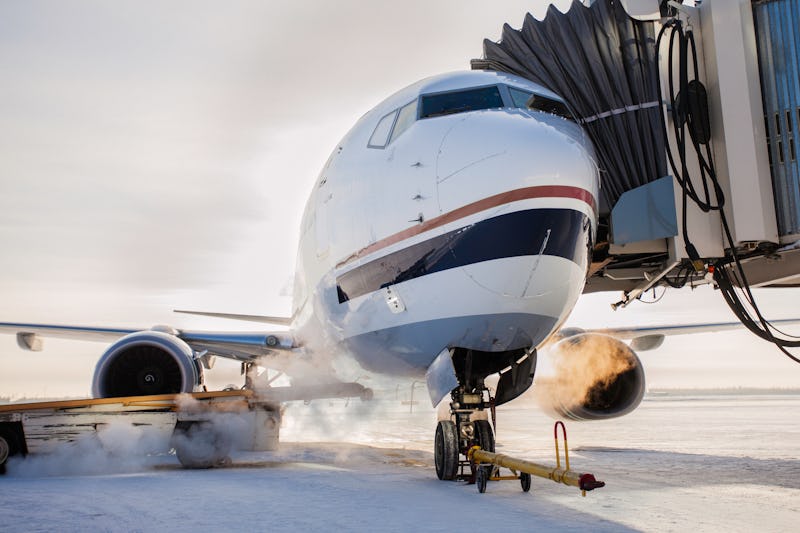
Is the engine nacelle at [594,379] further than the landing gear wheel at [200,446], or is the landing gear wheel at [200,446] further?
Result: the engine nacelle at [594,379]

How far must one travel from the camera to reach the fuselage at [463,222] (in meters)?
5.84

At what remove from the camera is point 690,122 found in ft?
24.8

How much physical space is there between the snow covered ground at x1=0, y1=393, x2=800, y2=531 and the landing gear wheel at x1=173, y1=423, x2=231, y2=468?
267 mm

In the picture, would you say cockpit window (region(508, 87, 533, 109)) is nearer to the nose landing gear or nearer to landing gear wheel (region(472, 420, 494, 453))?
the nose landing gear

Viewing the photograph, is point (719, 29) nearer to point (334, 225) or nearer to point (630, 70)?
point (630, 70)

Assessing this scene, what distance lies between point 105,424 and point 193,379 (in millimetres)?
2042

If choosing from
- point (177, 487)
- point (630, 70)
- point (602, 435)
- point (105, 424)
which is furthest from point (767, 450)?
point (105, 424)

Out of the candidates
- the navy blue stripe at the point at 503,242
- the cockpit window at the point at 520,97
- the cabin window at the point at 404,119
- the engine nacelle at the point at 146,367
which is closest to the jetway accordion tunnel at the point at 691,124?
the cockpit window at the point at 520,97

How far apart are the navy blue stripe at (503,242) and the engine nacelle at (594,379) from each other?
12.7ft

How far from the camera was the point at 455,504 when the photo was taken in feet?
18.5

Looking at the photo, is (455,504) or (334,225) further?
(334,225)

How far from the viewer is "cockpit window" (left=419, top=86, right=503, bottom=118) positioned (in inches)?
264

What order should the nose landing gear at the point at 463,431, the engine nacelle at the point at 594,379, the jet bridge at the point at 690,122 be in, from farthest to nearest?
the engine nacelle at the point at 594,379 < the jet bridge at the point at 690,122 < the nose landing gear at the point at 463,431

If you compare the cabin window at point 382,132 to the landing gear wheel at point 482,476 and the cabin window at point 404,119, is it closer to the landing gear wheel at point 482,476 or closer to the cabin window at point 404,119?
the cabin window at point 404,119
